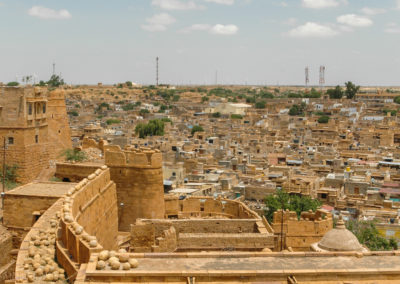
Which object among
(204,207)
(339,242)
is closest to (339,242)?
(339,242)

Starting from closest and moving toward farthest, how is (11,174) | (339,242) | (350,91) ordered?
1. (339,242)
2. (11,174)
3. (350,91)

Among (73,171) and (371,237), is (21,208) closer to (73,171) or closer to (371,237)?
(73,171)

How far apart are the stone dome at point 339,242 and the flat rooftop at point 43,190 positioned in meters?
7.41

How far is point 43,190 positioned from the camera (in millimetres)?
16672

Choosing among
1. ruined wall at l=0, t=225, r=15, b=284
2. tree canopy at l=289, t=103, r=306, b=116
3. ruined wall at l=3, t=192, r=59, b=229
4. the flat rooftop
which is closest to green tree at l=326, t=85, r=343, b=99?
tree canopy at l=289, t=103, r=306, b=116

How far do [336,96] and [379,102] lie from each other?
10253 millimetres

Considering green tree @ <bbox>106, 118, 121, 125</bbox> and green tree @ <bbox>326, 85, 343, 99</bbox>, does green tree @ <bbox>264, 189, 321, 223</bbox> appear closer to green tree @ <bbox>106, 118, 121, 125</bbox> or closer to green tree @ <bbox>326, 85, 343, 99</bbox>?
green tree @ <bbox>106, 118, 121, 125</bbox>

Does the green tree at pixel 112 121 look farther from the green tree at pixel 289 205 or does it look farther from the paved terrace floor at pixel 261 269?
the paved terrace floor at pixel 261 269

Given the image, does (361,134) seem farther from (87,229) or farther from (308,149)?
(87,229)

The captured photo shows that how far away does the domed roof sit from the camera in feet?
38.0

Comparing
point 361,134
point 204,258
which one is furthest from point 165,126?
point 204,258

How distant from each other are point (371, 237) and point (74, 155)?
12.6 metres

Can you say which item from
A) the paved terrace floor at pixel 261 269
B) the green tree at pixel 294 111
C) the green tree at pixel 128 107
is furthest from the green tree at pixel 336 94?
the paved terrace floor at pixel 261 269

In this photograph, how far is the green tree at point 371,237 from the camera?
24820 millimetres
